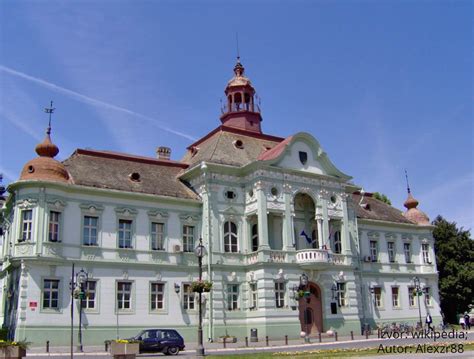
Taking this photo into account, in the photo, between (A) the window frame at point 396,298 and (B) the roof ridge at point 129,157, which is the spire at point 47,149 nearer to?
(B) the roof ridge at point 129,157

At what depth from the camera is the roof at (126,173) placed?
120ft

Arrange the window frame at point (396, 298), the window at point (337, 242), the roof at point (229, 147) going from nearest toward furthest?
the roof at point (229, 147)
the window at point (337, 242)
the window frame at point (396, 298)

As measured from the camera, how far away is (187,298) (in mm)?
37406

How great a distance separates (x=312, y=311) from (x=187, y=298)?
9.15 meters

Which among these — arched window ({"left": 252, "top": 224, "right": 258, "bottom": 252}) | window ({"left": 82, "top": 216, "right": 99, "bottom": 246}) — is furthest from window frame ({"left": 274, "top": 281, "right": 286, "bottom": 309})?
window ({"left": 82, "top": 216, "right": 99, "bottom": 246})

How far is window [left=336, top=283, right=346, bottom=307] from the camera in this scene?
133 feet

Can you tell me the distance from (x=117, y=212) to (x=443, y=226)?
3613 centimetres

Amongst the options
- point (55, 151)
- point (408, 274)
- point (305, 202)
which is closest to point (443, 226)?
point (408, 274)

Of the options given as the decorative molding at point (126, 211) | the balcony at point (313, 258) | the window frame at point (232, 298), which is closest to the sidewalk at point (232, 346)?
the window frame at point (232, 298)

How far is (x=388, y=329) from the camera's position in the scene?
143ft

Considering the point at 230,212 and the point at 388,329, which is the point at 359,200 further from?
the point at 230,212

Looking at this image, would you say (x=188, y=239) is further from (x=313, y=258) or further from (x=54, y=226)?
(x=54, y=226)

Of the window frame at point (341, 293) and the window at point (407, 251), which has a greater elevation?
the window at point (407, 251)

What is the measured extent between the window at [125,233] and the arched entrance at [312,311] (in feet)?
41.9
